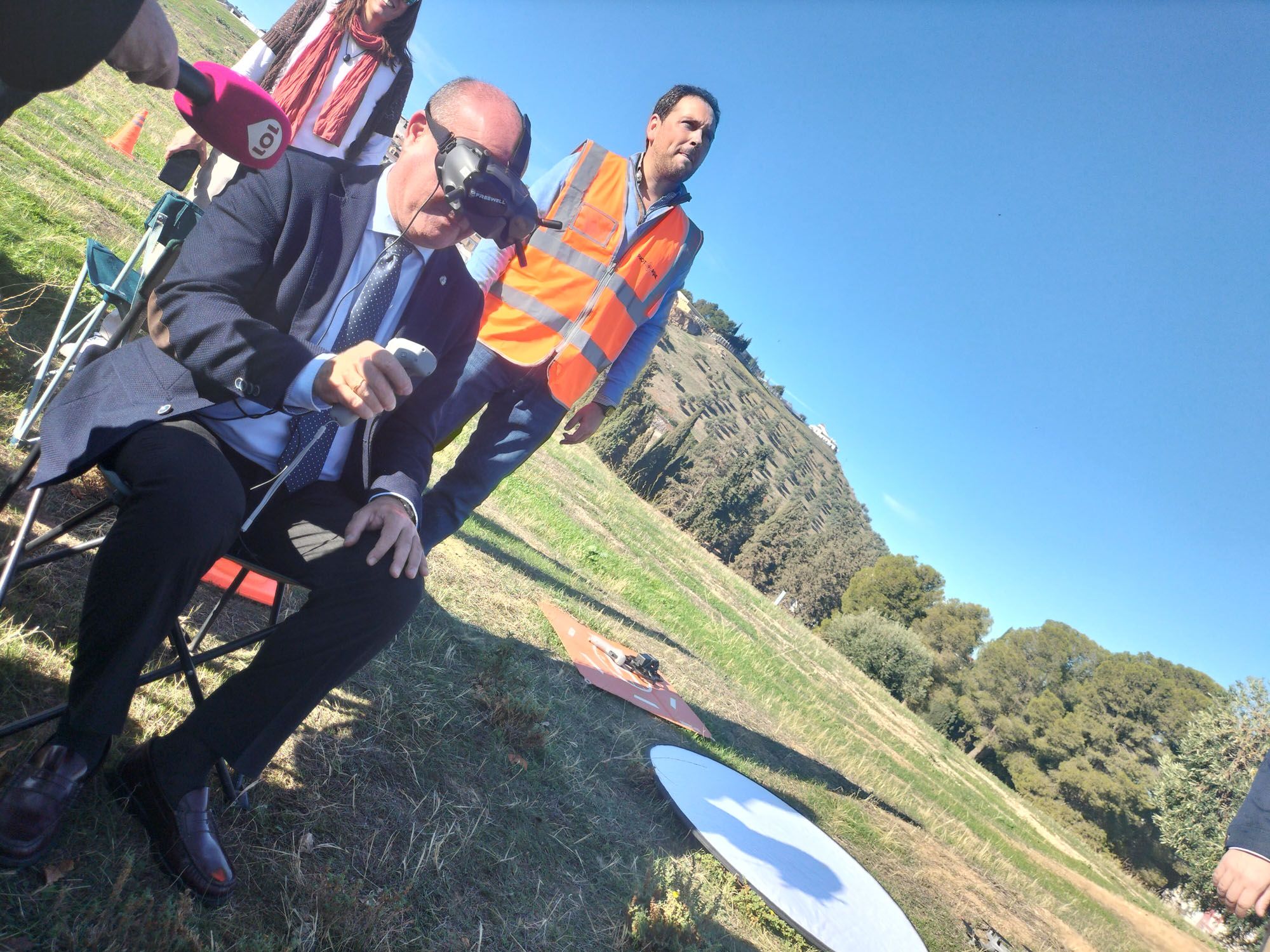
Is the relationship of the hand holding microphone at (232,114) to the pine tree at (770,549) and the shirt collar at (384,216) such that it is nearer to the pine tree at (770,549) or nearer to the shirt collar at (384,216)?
the shirt collar at (384,216)

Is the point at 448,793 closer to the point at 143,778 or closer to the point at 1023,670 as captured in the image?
the point at 143,778

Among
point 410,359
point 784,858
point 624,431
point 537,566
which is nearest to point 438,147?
point 410,359

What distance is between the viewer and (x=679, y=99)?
3.52 metres

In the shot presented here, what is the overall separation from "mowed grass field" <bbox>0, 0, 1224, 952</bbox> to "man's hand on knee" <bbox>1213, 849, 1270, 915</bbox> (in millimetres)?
1525

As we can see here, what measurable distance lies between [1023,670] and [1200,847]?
2855 cm

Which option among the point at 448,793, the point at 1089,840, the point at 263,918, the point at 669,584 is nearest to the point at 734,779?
the point at 448,793

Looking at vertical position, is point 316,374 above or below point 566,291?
below

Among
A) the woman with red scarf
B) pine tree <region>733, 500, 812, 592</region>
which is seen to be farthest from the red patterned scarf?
pine tree <region>733, 500, 812, 592</region>

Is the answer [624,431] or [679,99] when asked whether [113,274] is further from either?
[624,431]

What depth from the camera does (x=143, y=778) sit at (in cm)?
158

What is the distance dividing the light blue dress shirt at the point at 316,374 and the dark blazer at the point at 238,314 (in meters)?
0.02

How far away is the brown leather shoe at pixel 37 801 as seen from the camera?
134cm

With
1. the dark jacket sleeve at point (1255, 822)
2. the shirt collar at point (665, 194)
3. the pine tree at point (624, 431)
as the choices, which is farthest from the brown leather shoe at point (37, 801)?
the pine tree at point (624, 431)

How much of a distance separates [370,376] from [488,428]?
1929mm
